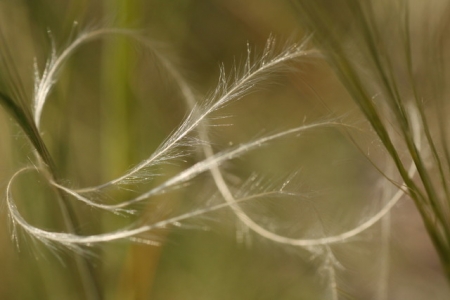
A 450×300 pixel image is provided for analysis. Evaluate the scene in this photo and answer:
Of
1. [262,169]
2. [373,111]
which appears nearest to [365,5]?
[373,111]

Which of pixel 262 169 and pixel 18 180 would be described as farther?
pixel 262 169

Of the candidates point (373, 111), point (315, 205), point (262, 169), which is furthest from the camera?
point (262, 169)

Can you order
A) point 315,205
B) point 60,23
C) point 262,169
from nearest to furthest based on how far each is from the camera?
point 315,205
point 60,23
point 262,169

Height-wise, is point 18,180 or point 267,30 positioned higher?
point 267,30

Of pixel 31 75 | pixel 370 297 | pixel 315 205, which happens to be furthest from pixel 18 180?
pixel 370 297

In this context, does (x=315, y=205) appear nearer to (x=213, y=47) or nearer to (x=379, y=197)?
(x=379, y=197)

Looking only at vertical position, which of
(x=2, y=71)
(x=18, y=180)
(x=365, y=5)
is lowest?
(x=18, y=180)

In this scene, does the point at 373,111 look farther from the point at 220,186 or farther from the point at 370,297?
the point at 370,297
